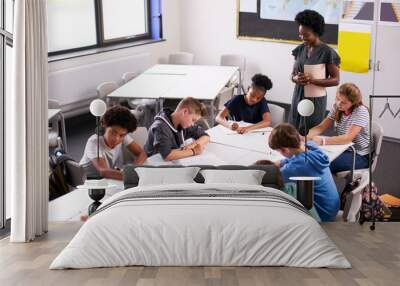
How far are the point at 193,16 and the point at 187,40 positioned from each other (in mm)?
253

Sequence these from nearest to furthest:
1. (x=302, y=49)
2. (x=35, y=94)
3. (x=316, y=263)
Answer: (x=316, y=263) < (x=35, y=94) < (x=302, y=49)

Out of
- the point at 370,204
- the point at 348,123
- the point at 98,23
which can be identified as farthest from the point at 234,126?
the point at 98,23

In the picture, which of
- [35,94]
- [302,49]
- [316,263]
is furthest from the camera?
[302,49]

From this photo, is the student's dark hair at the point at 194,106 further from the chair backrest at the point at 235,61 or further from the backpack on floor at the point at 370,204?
the backpack on floor at the point at 370,204

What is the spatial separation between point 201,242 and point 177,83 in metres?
2.30

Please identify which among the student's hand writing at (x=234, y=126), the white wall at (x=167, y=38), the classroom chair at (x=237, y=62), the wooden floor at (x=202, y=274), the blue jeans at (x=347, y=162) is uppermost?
the white wall at (x=167, y=38)

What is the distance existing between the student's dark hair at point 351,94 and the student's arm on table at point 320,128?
9cm

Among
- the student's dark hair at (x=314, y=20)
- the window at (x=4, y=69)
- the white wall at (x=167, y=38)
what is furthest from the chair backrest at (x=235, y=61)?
the window at (x=4, y=69)

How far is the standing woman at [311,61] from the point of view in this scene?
26.8ft

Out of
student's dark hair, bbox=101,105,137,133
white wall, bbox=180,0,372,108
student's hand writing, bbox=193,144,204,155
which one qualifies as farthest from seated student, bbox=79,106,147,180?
white wall, bbox=180,0,372,108

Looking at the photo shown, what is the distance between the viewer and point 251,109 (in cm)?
837

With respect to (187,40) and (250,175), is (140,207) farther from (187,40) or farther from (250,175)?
(187,40)

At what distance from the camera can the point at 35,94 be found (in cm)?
766

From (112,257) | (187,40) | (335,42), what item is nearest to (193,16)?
(187,40)
